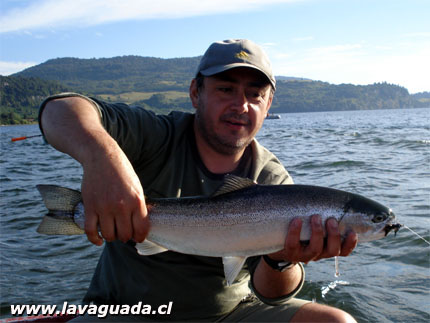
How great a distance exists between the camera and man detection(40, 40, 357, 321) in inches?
139

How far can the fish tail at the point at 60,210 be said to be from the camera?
2938 mm

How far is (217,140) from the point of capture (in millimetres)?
4043

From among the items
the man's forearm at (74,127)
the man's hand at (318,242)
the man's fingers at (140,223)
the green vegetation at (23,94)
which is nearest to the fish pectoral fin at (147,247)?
the man's fingers at (140,223)

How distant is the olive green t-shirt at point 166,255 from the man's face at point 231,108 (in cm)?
25

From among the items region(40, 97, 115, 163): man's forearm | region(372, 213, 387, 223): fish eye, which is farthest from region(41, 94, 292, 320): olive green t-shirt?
region(372, 213, 387, 223): fish eye

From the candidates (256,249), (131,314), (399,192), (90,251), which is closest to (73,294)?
(90,251)

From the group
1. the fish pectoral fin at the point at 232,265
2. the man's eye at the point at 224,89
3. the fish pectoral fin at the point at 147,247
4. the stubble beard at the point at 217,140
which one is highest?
the man's eye at the point at 224,89

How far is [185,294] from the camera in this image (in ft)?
12.4

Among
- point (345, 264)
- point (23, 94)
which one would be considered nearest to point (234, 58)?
point (345, 264)

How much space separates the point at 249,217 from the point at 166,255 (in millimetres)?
1038

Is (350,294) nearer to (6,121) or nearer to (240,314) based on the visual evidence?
(240,314)

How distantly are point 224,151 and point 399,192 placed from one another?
9.74 m

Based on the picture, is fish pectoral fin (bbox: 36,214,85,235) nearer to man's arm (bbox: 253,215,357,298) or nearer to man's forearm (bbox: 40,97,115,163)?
man's forearm (bbox: 40,97,115,163)

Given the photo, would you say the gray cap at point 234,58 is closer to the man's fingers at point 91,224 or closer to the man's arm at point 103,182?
the man's arm at point 103,182
